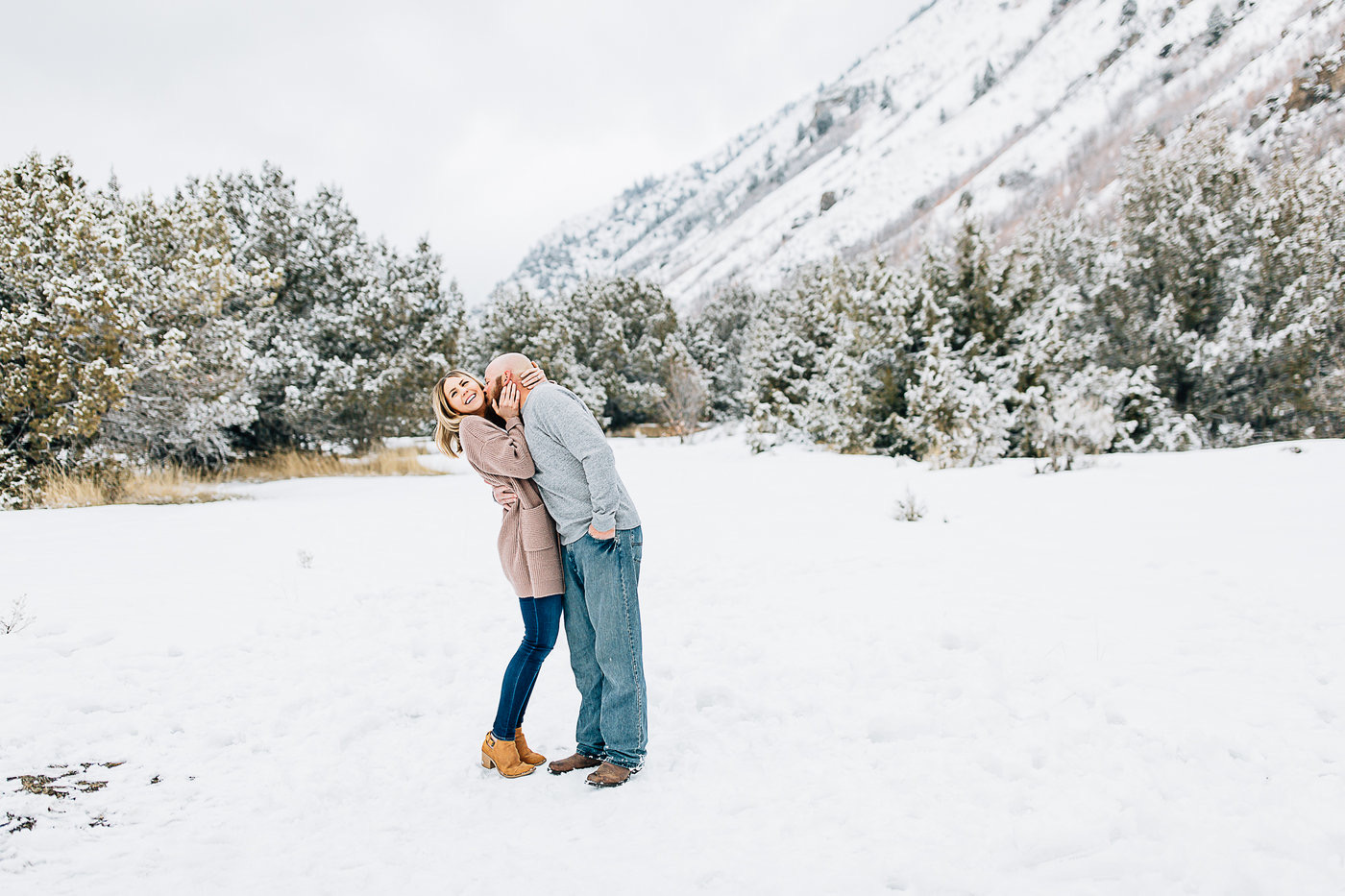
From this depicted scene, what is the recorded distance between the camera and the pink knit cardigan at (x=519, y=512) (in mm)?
2844

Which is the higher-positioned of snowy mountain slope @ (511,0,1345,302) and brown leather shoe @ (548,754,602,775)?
snowy mountain slope @ (511,0,1345,302)

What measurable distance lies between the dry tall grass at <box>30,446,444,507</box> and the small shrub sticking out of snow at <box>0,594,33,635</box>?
548 centimetres

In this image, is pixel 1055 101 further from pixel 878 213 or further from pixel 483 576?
pixel 483 576

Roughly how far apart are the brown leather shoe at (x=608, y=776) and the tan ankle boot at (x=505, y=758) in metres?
0.35

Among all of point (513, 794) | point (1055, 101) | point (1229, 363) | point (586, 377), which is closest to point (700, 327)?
point (586, 377)

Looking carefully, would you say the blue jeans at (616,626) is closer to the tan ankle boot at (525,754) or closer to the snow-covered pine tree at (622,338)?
the tan ankle boot at (525,754)

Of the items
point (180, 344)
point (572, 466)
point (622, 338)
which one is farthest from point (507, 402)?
point (622, 338)

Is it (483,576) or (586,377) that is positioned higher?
(586,377)

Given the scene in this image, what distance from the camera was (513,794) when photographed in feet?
9.37

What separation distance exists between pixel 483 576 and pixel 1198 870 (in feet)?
17.4

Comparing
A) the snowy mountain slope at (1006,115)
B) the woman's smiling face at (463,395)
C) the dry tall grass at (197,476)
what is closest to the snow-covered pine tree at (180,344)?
the dry tall grass at (197,476)

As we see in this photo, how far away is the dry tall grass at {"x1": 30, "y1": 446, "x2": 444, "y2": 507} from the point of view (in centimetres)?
862

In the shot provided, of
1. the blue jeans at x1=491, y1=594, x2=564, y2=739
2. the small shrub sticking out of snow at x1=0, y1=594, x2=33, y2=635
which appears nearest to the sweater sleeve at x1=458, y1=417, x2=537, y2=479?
Answer: the blue jeans at x1=491, y1=594, x2=564, y2=739

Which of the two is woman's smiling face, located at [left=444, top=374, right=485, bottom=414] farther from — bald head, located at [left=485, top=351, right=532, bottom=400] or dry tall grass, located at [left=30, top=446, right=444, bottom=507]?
dry tall grass, located at [left=30, top=446, right=444, bottom=507]
